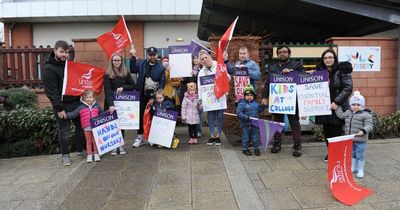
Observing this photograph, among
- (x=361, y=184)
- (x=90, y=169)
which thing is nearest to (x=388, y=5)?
(x=361, y=184)

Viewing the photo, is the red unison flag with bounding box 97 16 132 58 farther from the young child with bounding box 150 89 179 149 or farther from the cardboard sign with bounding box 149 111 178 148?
the cardboard sign with bounding box 149 111 178 148

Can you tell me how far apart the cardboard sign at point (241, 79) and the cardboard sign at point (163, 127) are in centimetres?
118

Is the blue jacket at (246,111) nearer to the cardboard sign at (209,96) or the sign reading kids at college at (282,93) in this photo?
the sign reading kids at college at (282,93)

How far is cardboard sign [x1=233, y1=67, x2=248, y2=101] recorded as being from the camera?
6.20 meters

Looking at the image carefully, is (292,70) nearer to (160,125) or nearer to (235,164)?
(235,164)

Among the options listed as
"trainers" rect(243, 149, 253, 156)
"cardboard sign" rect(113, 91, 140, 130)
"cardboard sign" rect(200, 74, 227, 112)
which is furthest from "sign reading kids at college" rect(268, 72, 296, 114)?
"cardboard sign" rect(113, 91, 140, 130)

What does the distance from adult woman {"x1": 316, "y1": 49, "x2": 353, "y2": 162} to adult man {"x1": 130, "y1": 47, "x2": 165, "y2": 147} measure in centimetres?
279

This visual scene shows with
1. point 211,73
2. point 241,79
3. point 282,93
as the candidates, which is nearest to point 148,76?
point 211,73

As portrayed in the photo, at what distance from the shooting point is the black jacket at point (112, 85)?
5.98 metres

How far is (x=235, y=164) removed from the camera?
5336 millimetres

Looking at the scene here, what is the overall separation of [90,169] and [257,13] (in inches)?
316

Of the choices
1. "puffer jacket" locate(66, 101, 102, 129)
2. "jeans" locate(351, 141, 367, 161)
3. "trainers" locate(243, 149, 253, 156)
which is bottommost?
"trainers" locate(243, 149, 253, 156)

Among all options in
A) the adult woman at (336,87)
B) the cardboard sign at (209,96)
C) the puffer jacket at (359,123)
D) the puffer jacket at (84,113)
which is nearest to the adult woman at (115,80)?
the puffer jacket at (84,113)

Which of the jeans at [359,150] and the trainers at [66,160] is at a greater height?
the jeans at [359,150]
